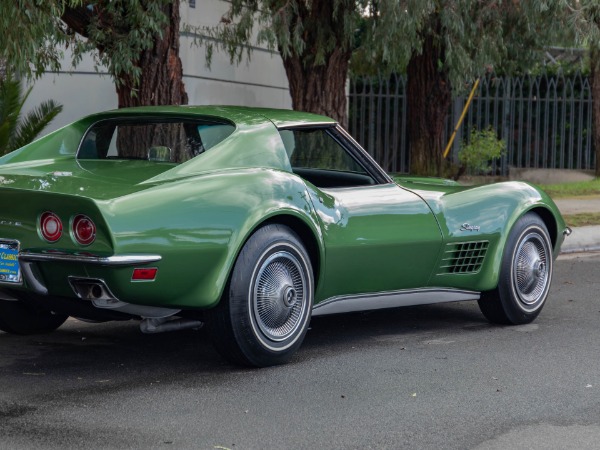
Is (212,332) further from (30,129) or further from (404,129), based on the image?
(404,129)

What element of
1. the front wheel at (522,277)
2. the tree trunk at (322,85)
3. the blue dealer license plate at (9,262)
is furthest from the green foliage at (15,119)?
the blue dealer license plate at (9,262)

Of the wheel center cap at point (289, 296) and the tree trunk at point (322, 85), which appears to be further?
the tree trunk at point (322, 85)

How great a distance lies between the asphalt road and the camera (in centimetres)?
495

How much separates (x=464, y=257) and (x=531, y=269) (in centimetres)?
65

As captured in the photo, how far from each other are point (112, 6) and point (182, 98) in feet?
4.20

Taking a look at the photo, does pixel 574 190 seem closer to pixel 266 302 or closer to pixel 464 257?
pixel 464 257

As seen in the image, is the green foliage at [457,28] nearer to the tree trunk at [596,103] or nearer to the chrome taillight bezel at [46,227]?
the tree trunk at [596,103]

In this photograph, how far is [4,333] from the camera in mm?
7352

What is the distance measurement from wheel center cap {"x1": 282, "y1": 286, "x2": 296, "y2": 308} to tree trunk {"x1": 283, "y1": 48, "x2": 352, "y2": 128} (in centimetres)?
843

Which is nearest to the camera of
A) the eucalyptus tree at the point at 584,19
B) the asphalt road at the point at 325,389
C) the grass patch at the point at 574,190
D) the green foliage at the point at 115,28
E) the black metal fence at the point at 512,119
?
the asphalt road at the point at 325,389

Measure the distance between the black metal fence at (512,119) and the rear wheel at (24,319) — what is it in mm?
15881

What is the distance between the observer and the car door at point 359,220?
662 cm

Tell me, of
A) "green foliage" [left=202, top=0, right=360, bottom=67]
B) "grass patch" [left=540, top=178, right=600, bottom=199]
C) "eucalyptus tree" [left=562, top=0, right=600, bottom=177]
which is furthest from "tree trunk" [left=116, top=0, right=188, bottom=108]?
"grass patch" [left=540, top=178, right=600, bottom=199]

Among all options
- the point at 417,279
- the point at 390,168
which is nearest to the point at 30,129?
the point at 417,279
